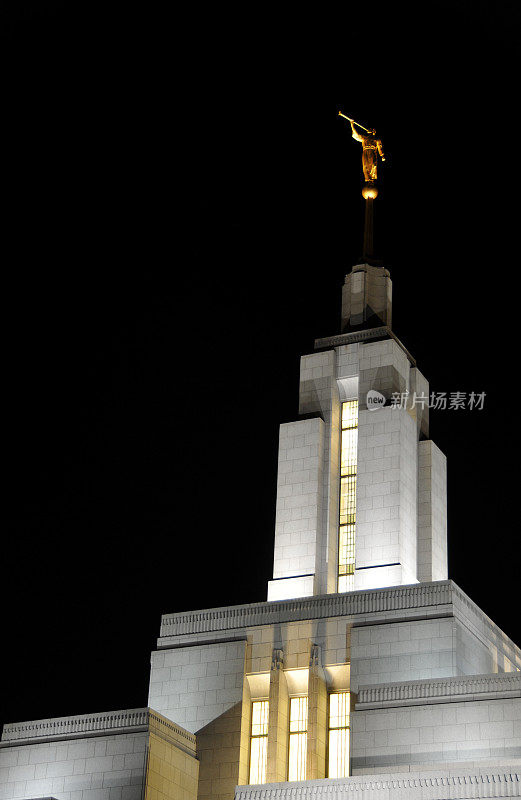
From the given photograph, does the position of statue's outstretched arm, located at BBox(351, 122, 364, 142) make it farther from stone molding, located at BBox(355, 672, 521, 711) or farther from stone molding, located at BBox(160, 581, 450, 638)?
stone molding, located at BBox(355, 672, 521, 711)

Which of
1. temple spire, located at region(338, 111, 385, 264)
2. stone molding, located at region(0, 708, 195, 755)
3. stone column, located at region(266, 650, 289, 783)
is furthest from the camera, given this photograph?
temple spire, located at region(338, 111, 385, 264)

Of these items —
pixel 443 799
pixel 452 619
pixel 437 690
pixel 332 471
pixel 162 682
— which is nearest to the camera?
pixel 443 799

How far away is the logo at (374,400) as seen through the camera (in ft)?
156

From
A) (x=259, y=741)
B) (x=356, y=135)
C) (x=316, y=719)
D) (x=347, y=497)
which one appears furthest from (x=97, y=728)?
(x=356, y=135)

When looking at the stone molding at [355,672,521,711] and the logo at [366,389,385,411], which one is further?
the logo at [366,389,385,411]

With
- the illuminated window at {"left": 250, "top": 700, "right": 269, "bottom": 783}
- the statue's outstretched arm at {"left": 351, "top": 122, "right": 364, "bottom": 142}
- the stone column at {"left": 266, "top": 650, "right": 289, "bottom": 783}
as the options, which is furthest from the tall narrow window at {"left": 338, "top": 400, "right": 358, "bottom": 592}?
the statue's outstretched arm at {"left": 351, "top": 122, "right": 364, "bottom": 142}

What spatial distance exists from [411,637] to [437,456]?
375 inches

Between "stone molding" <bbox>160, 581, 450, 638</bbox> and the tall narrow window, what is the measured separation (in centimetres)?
242

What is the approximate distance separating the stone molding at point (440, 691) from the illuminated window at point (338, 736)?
92.8 inches

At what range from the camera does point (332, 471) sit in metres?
47.4

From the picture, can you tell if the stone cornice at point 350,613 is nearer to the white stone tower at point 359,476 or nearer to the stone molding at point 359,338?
the white stone tower at point 359,476

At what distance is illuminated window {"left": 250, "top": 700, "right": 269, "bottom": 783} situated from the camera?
137 feet

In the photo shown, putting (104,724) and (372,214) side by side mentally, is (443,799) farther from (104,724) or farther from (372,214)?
(372,214)

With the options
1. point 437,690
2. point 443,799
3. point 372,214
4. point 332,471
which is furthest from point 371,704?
point 372,214
